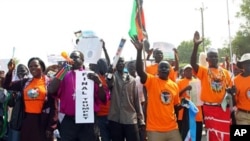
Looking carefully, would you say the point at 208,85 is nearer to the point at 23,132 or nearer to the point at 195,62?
the point at 195,62

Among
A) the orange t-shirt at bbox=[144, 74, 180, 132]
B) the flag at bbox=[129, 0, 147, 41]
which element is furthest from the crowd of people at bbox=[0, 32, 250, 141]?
the flag at bbox=[129, 0, 147, 41]

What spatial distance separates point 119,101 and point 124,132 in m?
0.51

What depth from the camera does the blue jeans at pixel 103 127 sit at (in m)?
7.53

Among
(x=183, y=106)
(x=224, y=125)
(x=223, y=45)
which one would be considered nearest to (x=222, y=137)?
(x=224, y=125)

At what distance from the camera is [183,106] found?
275 inches

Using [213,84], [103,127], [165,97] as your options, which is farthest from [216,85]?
[103,127]

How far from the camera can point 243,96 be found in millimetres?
6938

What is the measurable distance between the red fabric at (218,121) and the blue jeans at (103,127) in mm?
1683

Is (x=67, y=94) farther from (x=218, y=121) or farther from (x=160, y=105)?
(x=218, y=121)

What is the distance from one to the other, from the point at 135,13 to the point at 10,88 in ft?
8.09

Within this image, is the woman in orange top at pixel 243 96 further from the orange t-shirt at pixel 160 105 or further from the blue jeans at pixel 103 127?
the blue jeans at pixel 103 127

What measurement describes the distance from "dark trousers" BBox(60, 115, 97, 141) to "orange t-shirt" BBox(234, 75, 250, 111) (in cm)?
240

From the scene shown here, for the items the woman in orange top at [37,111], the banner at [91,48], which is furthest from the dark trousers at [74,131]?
the banner at [91,48]

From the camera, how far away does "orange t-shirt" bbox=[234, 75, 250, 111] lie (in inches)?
272
